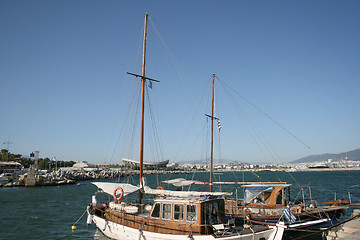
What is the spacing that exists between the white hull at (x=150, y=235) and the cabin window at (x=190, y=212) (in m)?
1.07

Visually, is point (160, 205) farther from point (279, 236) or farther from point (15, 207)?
point (15, 207)

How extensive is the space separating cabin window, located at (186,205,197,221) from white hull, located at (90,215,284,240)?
1073 millimetres

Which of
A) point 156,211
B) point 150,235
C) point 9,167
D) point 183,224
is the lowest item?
point 9,167

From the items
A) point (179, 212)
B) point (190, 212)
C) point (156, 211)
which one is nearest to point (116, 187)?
point (156, 211)

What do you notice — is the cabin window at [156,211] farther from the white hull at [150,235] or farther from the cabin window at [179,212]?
the cabin window at [179,212]

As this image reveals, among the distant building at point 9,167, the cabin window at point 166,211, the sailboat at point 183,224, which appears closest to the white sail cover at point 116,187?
the sailboat at point 183,224

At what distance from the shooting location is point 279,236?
15.2m

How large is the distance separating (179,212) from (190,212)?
0.73 meters

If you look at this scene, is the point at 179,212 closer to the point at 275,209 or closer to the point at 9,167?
the point at 275,209

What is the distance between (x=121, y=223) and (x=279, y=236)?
10568mm

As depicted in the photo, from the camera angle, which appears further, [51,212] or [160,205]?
[51,212]

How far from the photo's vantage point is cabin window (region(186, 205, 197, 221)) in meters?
16.1

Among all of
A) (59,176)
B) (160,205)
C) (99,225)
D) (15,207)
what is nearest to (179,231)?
(160,205)

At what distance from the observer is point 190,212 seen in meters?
16.3
